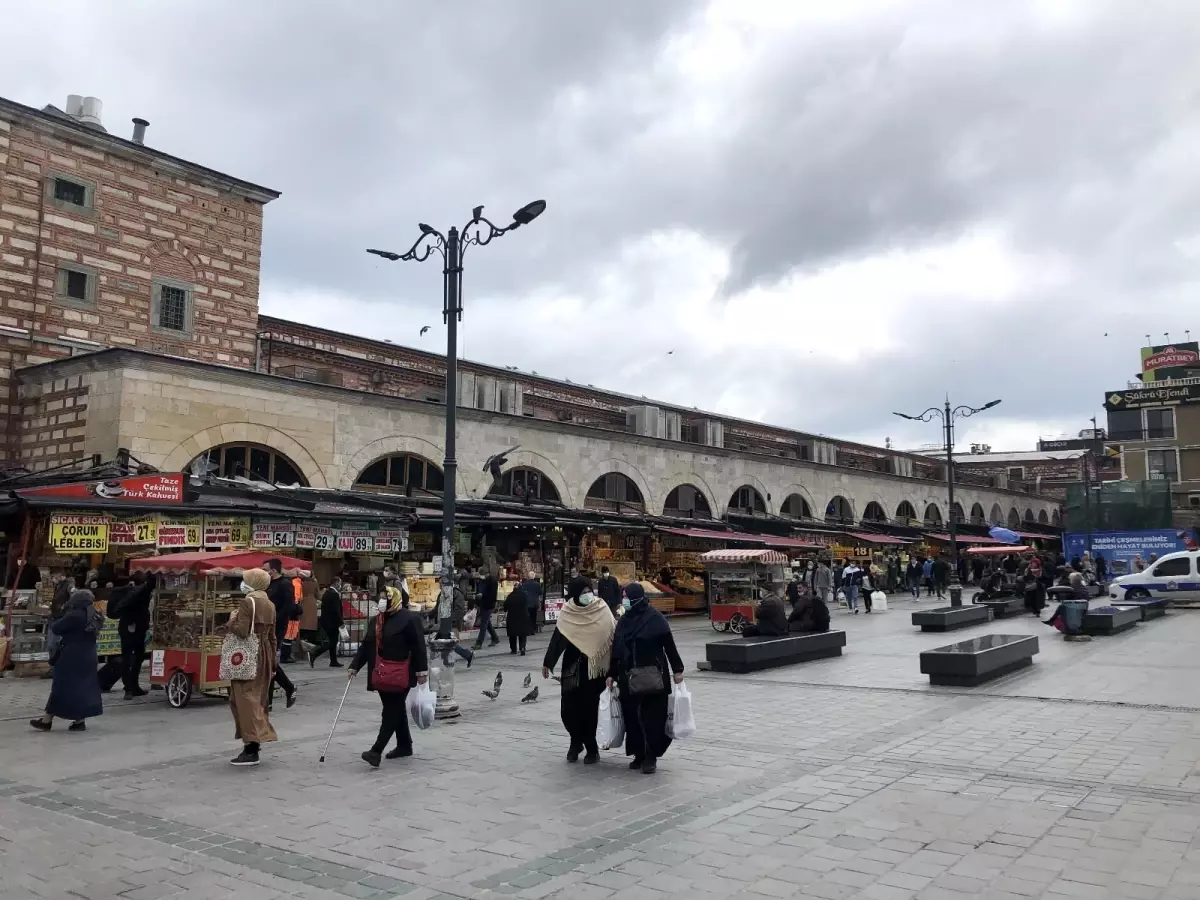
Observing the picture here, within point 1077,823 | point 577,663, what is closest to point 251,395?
point 577,663

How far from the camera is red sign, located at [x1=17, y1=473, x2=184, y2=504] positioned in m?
13.5

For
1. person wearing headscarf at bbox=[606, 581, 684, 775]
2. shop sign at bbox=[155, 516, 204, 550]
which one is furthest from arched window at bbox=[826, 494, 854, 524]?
person wearing headscarf at bbox=[606, 581, 684, 775]

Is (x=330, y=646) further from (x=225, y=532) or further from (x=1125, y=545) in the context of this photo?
(x=1125, y=545)

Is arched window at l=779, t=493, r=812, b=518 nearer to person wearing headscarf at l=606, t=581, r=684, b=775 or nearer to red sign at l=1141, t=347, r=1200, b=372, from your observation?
person wearing headscarf at l=606, t=581, r=684, b=775

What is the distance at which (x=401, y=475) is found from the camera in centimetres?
2153

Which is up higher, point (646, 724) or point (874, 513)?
point (874, 513)

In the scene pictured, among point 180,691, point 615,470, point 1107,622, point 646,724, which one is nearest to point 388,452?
point 615,470

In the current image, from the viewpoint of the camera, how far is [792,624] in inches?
616

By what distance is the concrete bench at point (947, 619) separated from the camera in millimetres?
19406

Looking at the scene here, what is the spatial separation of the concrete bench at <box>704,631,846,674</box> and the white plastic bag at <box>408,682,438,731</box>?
662cm

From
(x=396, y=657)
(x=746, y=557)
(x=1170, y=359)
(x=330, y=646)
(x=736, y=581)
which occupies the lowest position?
(x=330, y=646)

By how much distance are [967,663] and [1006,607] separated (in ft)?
40.5

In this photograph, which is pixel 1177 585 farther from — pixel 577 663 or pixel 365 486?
pixel 577 663

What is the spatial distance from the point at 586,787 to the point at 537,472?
18126 mm
